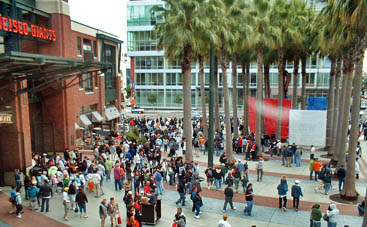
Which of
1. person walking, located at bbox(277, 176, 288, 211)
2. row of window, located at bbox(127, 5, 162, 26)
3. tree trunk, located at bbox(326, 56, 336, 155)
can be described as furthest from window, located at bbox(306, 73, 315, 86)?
person walking, located at bbox(277, 176, 288, 211)

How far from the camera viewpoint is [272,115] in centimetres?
3112

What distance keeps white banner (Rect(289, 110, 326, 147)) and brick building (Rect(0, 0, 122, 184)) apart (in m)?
14.0

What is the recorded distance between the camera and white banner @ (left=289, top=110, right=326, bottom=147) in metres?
24.4

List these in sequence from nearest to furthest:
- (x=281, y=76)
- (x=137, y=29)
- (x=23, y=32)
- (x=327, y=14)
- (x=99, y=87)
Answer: (x=327, y=14), (x=23, y=32), (x=281, y=76), (x=99, y=87), (x=137, y=29)

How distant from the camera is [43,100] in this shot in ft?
79.8

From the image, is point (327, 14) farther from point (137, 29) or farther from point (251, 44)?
point (137, 29)

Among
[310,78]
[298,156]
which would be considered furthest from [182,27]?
[310,78]

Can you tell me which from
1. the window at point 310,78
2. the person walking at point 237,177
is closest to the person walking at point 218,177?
the person walking at point 237,177

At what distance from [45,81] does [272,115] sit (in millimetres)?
20100

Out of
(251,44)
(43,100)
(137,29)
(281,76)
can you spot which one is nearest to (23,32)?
(43,100)

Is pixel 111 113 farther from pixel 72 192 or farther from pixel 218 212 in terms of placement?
pixel 218 212

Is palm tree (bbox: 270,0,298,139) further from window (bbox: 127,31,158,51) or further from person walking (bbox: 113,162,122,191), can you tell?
window (bbox: 127,31,158,51)

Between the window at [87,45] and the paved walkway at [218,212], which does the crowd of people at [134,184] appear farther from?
the window at [87,45]

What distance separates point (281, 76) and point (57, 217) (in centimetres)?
2223
